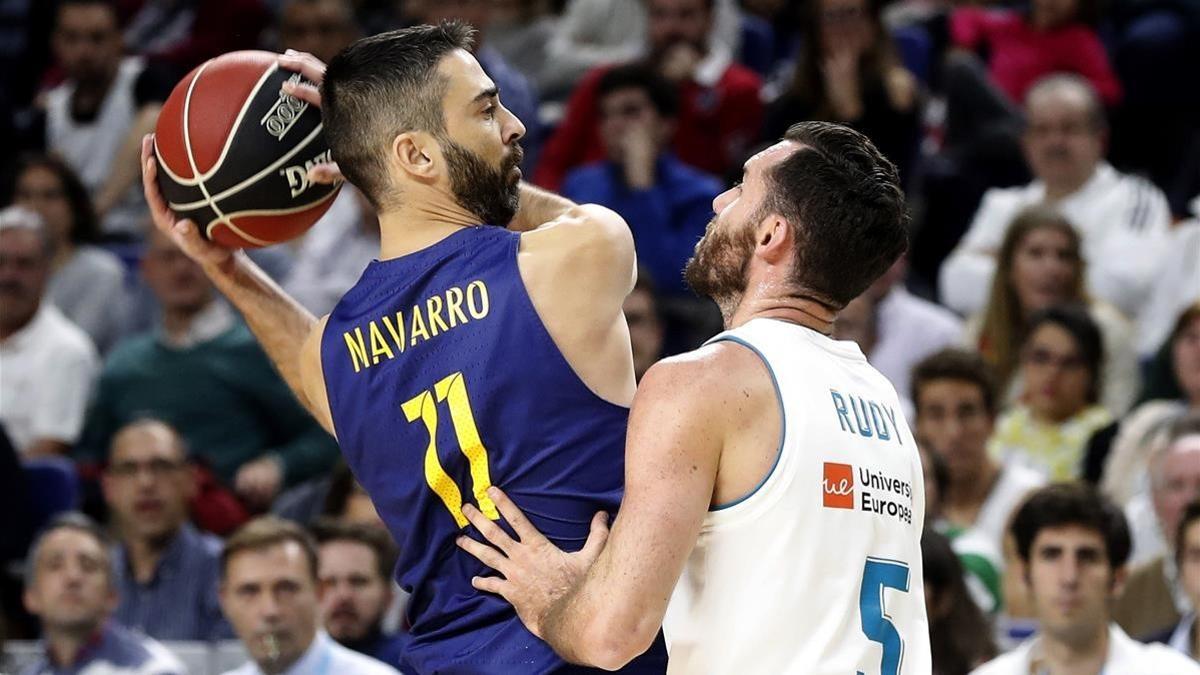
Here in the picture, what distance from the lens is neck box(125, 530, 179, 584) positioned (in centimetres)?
772

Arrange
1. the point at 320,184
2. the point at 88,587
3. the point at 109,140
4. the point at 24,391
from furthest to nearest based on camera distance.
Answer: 1. the point at 109,140
2. the point at 24,391
3. the point at 88,587
4. the point at 320,184

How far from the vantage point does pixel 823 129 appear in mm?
3539

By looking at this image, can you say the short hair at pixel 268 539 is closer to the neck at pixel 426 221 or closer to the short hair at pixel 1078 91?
the neck at pixel 426 221

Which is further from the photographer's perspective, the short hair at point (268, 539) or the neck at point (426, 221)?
the short hair at point (268, 539)

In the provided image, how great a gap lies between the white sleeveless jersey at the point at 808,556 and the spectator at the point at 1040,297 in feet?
15.9

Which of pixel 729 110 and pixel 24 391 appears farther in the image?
pixel 729 110

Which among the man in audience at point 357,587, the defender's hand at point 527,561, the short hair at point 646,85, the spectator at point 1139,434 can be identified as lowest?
the man in audience at point 357,587

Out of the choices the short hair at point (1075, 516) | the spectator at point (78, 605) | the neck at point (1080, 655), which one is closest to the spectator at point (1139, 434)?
the short hair at point (1075, 516)

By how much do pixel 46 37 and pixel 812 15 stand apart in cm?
535

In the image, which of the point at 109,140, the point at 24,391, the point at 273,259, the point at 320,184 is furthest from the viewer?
the point at 109,140

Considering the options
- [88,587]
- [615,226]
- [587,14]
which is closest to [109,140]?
[587,14]

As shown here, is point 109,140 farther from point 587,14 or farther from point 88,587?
point 88,587

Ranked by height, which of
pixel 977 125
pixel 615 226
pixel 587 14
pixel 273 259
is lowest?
pixel 615 226

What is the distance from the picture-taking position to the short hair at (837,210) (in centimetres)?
346
